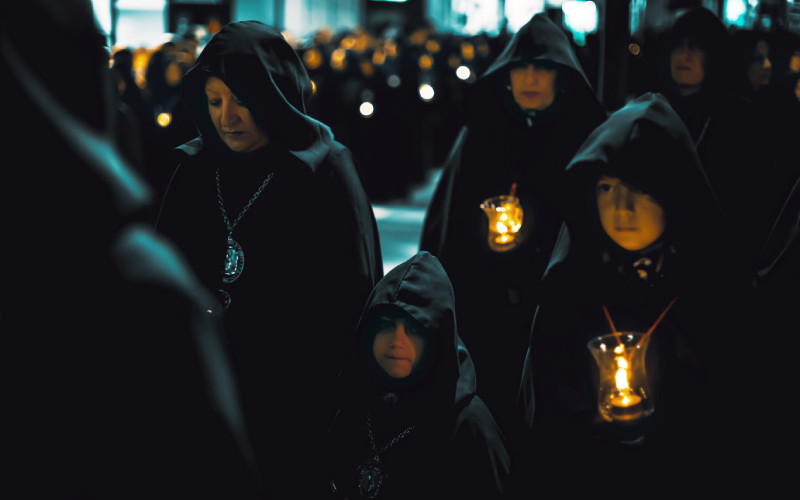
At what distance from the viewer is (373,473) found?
8.51 feet

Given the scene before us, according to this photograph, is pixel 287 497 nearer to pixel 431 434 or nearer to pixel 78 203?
pixel 431 434

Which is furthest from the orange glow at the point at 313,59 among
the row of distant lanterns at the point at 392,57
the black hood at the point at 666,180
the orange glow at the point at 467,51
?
the black hood at the point at 666,180

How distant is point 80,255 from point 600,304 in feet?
6.62

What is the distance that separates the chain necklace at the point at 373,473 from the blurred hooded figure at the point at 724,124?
205 cm

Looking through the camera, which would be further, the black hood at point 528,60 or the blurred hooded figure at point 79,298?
the black hood at point 528,60

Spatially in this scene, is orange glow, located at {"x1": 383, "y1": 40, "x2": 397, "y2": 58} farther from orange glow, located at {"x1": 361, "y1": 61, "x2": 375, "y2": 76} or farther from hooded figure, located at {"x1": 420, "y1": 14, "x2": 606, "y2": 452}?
hooded figure, located at {"x1": 420, "y1": 14, "x2": 606, "y2": 452}

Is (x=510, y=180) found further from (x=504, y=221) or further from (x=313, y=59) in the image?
(x=313, y=59)

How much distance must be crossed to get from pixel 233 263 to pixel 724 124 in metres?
2.74

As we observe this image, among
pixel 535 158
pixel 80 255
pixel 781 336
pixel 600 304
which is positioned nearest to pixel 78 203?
pixel 80 255

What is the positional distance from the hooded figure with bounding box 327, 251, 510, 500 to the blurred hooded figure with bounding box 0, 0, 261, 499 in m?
1.67

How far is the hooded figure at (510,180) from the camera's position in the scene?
12.0 ft

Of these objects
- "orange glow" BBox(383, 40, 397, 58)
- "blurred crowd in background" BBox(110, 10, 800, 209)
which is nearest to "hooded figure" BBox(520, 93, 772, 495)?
"blurred crowd in background" BBox(110, 10, 800, 209)

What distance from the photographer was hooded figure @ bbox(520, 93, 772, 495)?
255 cm

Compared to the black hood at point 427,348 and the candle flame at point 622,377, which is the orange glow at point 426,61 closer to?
the black hood at point 427,348
